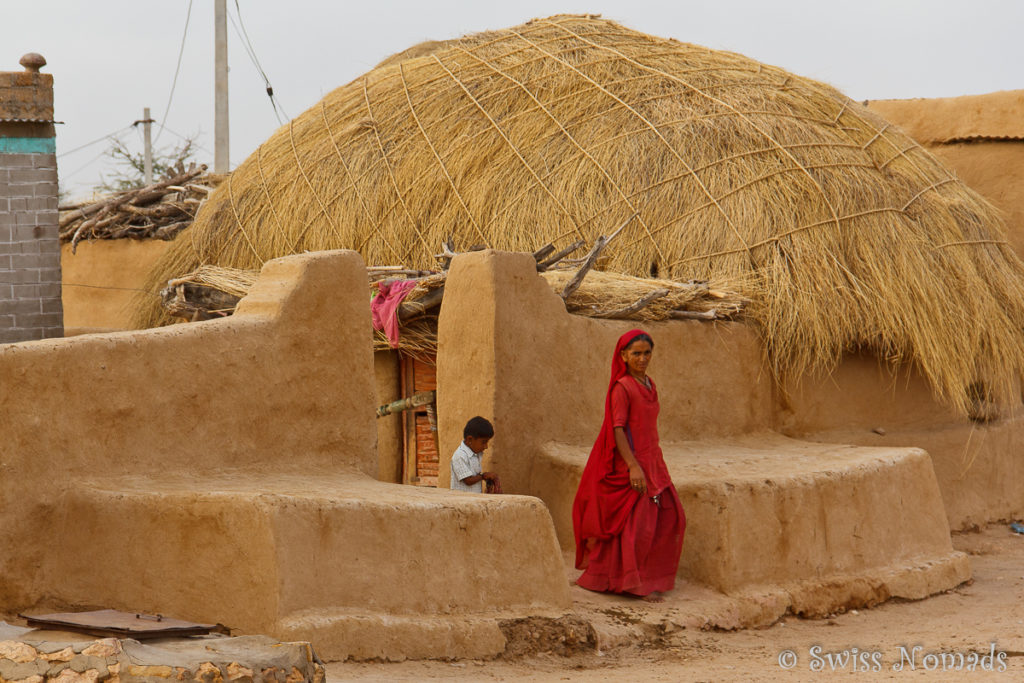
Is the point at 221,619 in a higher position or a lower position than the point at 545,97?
lower

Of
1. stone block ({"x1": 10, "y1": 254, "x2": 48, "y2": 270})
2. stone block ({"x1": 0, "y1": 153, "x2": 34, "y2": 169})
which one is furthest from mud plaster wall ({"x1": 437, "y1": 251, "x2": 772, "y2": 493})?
stone block ({"x1": 0, "y1": 153, "x2": 34, "y2": 169})

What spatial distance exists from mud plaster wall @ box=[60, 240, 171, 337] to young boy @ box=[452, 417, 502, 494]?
684 centimetres

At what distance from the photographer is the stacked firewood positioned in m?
12.0

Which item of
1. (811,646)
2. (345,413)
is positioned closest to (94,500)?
(345,413)

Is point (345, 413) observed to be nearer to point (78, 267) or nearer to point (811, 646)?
point (811, 646)

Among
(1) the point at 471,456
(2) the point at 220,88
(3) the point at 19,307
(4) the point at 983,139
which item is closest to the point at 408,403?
(1) the point at 471,456

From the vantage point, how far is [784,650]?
5.39 meters

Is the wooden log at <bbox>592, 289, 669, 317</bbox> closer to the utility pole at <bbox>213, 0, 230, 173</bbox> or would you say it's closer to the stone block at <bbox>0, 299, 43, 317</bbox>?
the stone block at <bbox>0, 299, 43, 317</bbox>

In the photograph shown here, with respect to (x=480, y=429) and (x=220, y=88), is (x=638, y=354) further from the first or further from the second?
(x=220, y=88)

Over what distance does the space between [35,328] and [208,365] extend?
82.7 inches

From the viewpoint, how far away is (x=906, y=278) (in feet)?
26.3

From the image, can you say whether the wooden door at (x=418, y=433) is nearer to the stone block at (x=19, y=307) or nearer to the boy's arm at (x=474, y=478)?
the boy's arm at (x=474, y=478)

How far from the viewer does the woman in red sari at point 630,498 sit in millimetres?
5660

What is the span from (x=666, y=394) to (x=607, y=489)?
1510 mm
